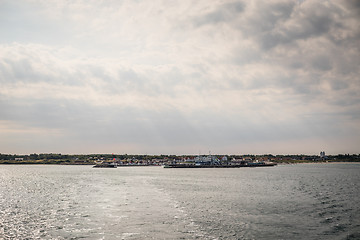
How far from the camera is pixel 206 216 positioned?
44.2m

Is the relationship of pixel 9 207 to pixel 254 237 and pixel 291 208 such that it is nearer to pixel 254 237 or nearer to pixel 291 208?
pixel 254 237

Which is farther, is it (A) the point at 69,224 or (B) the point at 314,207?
(B) the point at 314,207

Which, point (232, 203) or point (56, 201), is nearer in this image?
point (232, 203)

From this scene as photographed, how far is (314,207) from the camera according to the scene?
170ft

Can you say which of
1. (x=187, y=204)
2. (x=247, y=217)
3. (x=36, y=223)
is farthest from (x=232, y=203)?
(x=36, y=223)

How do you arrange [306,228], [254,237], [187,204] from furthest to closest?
[187,204] → [306,228] → [254,237]

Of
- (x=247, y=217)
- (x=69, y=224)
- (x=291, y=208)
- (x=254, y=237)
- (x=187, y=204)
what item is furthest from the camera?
(x=187, y=204)

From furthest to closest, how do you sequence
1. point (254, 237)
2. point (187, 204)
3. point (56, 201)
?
point (56, 201) < point (187, 204) < point (254, 237)

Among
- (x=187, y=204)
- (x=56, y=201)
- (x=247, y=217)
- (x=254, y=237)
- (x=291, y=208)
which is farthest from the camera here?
(x=56, y=201)

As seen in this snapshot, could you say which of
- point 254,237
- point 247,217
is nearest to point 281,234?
point 254,237

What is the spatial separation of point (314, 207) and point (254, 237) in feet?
83.3

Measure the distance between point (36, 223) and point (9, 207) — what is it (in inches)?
729

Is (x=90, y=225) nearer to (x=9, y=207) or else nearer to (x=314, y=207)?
(x=9, y=207)

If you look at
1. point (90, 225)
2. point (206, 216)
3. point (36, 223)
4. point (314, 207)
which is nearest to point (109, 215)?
point (90, 225)
